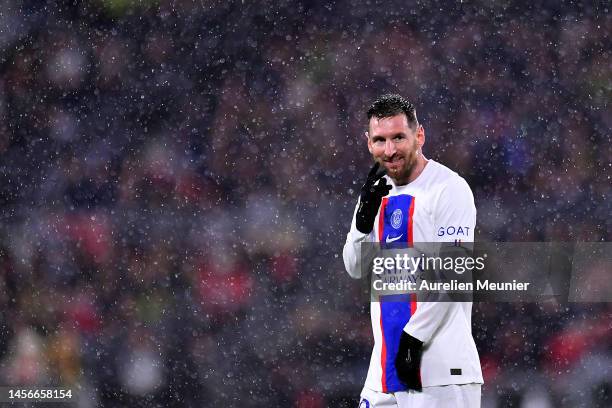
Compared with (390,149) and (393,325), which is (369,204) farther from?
(393,325)

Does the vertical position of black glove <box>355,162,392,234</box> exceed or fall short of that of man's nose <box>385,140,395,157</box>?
it falls short

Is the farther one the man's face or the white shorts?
the man's face

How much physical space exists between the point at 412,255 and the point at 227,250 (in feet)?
4.16

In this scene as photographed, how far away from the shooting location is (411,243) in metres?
2.00

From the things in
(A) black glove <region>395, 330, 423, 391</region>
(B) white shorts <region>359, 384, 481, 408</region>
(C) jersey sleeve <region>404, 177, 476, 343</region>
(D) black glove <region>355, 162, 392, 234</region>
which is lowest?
(B) white shorts <region>359, 384, 481, 408</region>

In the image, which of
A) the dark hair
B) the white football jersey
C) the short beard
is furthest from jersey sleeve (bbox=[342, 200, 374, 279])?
the dark hair

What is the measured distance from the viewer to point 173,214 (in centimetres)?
324

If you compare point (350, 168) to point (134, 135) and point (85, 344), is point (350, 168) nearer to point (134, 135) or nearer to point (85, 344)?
point (134, 135)

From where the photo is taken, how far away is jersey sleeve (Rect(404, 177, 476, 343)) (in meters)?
1.91

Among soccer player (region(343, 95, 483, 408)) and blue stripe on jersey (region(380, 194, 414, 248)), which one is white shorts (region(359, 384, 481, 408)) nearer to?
soccer player (region(343, 95, 483, 408))

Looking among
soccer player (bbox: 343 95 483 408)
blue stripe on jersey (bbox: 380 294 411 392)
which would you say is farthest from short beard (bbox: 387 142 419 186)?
blue stripe on jersey (bbox: 380 294 411 392)

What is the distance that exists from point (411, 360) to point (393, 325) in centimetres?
10

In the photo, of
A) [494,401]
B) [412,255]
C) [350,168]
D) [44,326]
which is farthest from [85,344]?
[412,255]

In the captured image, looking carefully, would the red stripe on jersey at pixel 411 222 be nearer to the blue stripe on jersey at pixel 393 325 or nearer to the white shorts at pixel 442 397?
the blue stripe on jersey at pixel 393 325
